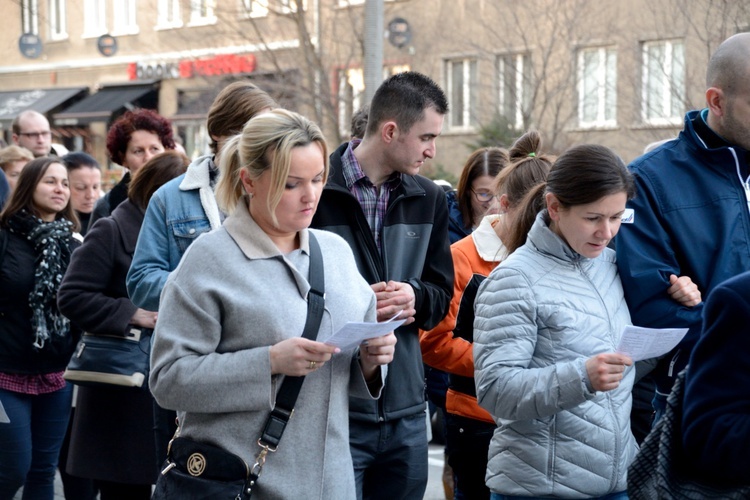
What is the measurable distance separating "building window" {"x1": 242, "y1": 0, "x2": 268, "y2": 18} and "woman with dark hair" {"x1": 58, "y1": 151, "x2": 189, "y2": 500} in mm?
17627

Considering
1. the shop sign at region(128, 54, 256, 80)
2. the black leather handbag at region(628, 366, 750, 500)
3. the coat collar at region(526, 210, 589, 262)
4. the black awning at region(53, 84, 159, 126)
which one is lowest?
the black leather handbag at region(628, 366, 750, 500)

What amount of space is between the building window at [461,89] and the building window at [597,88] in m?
3.07

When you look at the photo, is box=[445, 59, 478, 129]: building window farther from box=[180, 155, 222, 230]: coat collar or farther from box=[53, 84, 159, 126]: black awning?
box=[180, 155, 222, 230]: coat collar

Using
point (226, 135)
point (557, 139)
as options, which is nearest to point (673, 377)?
point (226, 135)

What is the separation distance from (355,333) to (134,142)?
141 inches

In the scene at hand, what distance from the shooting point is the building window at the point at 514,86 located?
20203mm

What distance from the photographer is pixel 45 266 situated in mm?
6098

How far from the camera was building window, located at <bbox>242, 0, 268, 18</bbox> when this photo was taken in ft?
75.1

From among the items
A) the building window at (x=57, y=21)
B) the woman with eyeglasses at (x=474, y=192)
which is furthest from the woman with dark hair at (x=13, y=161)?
the building window at (x=57, y=21)

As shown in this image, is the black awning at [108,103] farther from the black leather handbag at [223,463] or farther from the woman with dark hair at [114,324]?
the black leather handbag at [223,463]

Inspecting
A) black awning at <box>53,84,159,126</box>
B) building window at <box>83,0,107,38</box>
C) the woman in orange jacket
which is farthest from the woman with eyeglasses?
building window at <box>83,0,107,38</box>

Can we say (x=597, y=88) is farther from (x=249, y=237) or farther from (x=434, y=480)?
(x=249, y=237)

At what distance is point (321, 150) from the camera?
342cm

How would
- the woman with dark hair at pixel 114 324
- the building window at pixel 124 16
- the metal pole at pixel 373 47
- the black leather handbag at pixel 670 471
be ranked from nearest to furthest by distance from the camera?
1. the black leather handbag at pixel 670 471
2. the woman with dark hair at pixel 114 324
3. the metal pole at pixel 373 47
4. the building window at pixel 124 16
